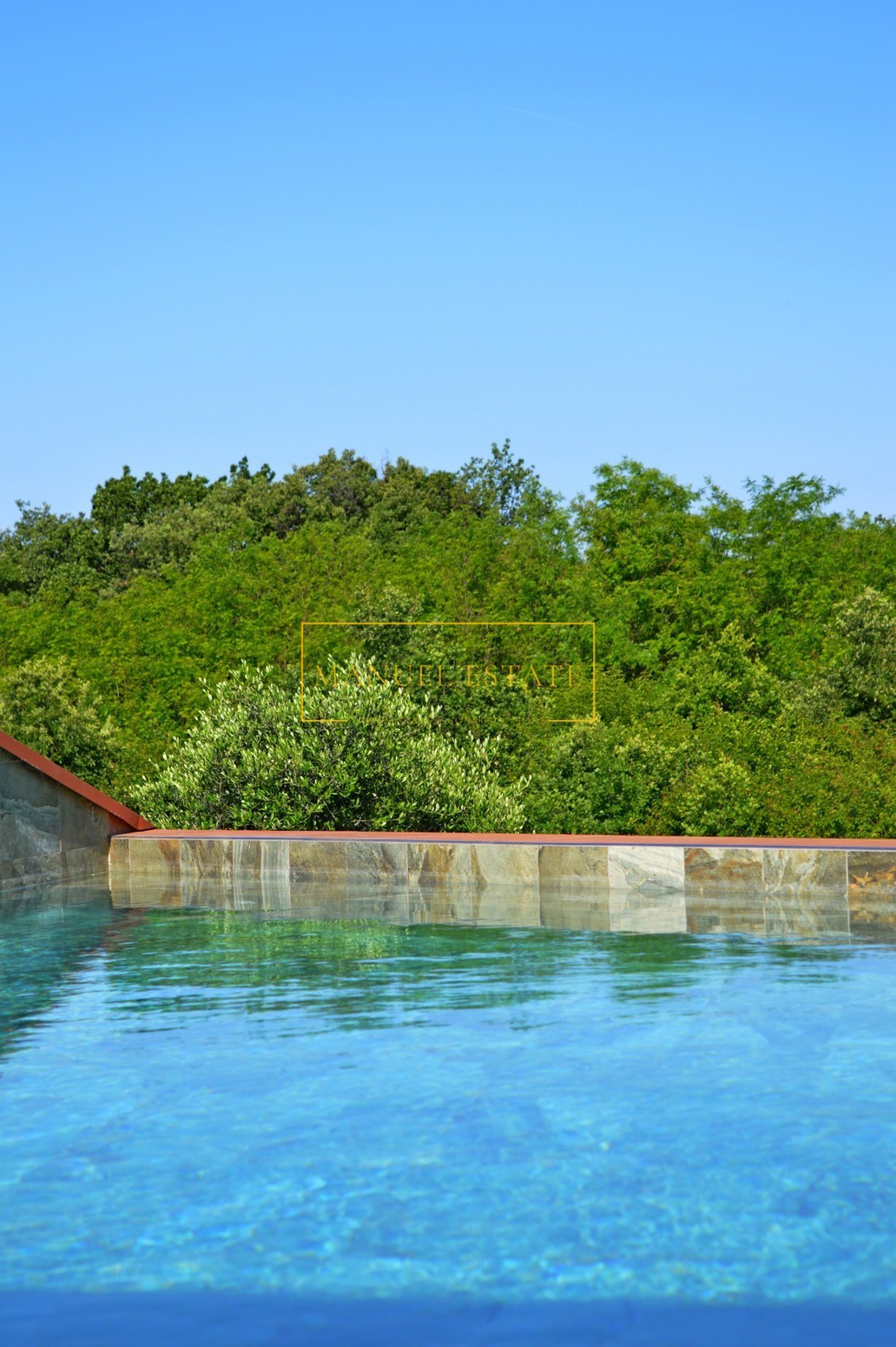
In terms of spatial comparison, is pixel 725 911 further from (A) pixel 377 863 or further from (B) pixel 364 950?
(A) pixel 377 863

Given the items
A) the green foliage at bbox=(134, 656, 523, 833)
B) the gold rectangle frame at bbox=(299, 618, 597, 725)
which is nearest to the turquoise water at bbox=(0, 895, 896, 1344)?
the green foliage at bbox=(134, 656, 523, 833)

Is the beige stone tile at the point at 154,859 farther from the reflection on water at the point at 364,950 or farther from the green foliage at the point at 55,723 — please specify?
the green foliage at the point at 55,723

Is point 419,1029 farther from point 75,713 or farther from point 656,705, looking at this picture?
point 75,713

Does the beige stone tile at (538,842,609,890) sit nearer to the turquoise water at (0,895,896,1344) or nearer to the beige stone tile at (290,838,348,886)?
the beige stone tile at (290,838,348,886)

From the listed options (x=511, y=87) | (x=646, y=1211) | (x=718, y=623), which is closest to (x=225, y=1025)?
(x=646, y=1211)

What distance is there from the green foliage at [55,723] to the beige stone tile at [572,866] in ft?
45.1

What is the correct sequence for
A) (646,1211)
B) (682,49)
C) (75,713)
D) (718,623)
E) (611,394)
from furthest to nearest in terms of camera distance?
(718,623)
(611,394)
(75,713)
(682,49)
(646,1211)

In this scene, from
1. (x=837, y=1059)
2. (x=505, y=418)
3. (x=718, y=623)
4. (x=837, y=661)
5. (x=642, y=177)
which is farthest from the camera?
(x=505, y=418)

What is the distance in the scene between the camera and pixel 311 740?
13.8 m

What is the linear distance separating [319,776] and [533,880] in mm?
4226

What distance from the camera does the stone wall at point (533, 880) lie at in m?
8.97

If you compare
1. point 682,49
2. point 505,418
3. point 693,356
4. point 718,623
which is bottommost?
point 718,623

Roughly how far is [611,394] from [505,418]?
84.3 ft

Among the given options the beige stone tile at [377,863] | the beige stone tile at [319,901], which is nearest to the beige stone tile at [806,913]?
the beige stone tile at [377,863]
